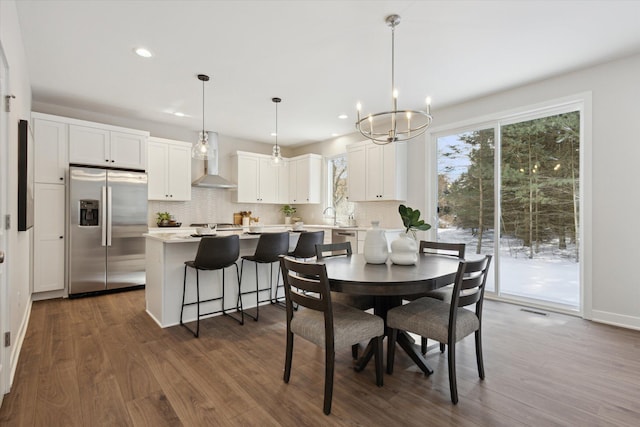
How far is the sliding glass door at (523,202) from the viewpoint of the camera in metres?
3.67

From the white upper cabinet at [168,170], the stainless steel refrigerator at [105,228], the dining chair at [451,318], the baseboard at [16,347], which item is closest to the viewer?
the dining chair at [451,318]

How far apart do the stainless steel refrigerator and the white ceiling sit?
3.70 ft

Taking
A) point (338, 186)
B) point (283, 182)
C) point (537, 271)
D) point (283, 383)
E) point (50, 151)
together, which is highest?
point (50, 151)

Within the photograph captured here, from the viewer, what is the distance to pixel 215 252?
3.05m

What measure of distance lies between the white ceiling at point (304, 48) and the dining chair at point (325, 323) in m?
2.03

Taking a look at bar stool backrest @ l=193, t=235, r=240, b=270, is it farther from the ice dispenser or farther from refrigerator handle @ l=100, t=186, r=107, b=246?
the ice dispenser

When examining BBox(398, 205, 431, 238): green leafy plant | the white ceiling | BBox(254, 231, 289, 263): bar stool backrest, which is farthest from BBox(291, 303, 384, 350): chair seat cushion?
the white ceiling

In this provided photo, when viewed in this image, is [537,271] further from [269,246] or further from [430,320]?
[269,246]

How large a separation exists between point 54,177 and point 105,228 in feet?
2.97

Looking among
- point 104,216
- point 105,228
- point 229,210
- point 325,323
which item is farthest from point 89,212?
point 325,323

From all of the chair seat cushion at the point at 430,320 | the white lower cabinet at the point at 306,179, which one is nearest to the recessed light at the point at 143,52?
the chair seat cushion at the point at 430,320

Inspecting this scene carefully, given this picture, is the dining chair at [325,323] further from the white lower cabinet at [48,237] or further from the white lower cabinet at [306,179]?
the white lower cabinet at [306,179]

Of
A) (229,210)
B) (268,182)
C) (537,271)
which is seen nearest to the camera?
(537,271)

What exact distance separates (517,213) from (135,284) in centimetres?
542
